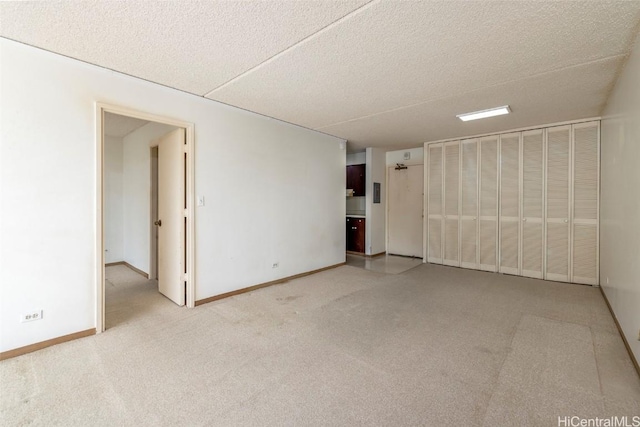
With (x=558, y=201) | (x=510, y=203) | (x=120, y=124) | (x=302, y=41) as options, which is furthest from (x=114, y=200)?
(x=558, y=201)

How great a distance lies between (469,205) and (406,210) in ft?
5.15

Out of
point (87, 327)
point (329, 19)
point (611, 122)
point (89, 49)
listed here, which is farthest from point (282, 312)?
point (611, 122)

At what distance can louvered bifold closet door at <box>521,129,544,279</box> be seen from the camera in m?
4.68

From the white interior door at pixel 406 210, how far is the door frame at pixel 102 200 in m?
4.88

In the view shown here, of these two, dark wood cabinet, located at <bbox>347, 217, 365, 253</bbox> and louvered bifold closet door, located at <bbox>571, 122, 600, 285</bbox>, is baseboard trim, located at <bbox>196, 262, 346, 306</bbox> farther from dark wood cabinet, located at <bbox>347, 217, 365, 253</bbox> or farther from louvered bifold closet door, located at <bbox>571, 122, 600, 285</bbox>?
louvered bifold closet door, located at <bbox>571, 122, 600, 285</bbox>

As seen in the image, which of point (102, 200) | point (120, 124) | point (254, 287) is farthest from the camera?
point (120, 124)

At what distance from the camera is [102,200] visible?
282 centimetres

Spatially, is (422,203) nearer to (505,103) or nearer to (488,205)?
(488,205)

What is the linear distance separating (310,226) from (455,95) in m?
2.96

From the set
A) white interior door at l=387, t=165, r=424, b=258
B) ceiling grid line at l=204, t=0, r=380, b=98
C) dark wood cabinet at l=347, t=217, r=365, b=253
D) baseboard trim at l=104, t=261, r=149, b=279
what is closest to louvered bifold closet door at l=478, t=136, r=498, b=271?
white interior door at l=387, t=165, r=424, b=258

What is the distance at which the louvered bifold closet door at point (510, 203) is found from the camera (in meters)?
4.90

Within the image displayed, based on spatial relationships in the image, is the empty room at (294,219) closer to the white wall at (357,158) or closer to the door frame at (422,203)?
the door frame at (422,203)

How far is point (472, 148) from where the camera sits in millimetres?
5359

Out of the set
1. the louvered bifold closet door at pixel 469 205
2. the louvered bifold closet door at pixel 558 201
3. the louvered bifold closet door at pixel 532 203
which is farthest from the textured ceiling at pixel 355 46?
the louvered bifold closet door at pixel 469 205
